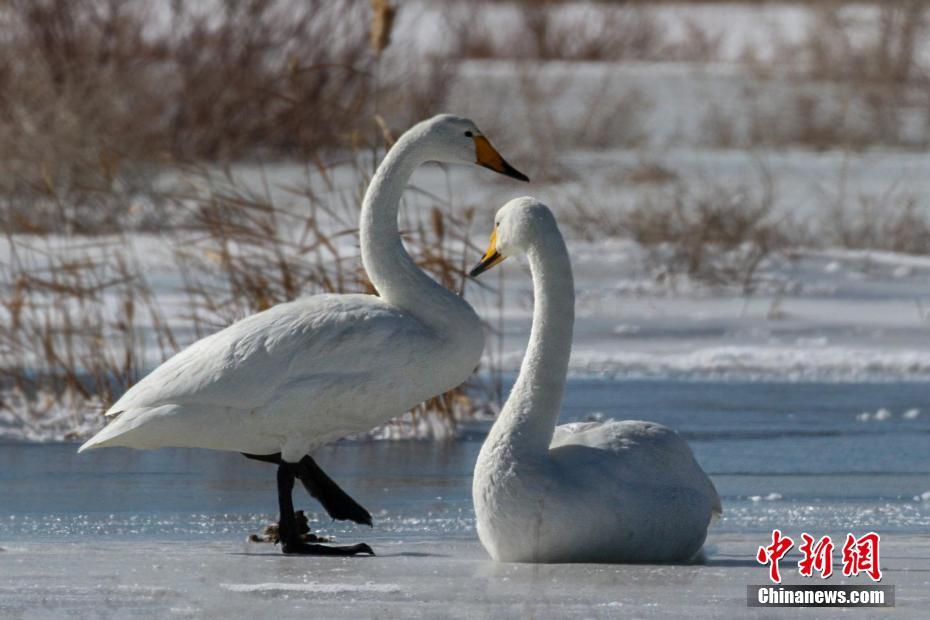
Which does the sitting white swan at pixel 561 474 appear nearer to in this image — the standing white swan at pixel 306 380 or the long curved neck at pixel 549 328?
the long curved neck at pixel 549 328

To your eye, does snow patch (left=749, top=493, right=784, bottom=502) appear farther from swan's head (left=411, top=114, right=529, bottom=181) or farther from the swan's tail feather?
the swan's tail feather

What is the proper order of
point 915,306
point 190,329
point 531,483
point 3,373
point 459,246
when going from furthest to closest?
point 459,246
point 915,306
point 190,329
point 3,373
point 531,483

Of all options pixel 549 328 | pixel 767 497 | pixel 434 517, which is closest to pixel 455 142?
pixel 549 328

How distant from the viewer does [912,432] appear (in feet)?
20.0

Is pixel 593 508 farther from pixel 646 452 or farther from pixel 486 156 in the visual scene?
pixel 486 156

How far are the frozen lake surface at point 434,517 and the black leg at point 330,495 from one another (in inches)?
2.9

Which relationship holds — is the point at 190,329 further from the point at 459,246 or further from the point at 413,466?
the point at 459,246

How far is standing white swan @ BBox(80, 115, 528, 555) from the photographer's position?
14.5ft

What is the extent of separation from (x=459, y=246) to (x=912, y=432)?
15.4 ft

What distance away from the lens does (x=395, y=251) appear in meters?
4.82

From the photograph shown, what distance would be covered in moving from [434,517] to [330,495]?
0.34m

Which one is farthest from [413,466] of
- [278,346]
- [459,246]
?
[459,246]

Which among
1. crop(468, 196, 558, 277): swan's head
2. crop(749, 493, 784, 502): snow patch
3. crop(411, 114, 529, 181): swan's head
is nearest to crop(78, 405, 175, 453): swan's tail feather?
crop(468, 196, 558, 277): swan's head

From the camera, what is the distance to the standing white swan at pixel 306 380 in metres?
4.42
